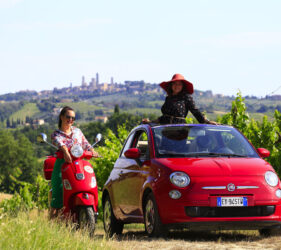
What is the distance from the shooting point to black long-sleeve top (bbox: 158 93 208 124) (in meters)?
10.4

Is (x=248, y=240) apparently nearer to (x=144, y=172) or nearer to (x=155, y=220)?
(x=155, y=220)

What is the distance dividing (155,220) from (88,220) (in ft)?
3.85

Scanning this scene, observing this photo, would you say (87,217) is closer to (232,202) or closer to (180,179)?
(180,179)

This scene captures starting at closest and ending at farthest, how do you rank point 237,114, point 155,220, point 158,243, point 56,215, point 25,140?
point 158,243
point 155,220
point 56,215
point 237,114
point 25,140

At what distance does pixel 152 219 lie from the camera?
27.8 feet

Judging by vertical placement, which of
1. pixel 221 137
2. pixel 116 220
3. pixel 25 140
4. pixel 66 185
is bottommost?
pixel 25 140

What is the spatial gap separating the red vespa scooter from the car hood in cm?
122

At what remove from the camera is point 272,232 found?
28.7ft

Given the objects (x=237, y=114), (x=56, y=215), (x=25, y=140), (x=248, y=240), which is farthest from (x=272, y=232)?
(x=25, y=140)

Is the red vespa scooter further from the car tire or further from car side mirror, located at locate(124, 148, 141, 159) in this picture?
the car tire

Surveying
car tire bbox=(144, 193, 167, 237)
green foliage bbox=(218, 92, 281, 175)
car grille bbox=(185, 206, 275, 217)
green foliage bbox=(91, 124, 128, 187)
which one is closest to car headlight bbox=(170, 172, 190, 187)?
car grille bbox=(185, 206, 275, 217)

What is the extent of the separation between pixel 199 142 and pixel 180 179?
1.07 metres

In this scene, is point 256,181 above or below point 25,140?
above

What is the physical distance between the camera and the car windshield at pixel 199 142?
8.89 metres
